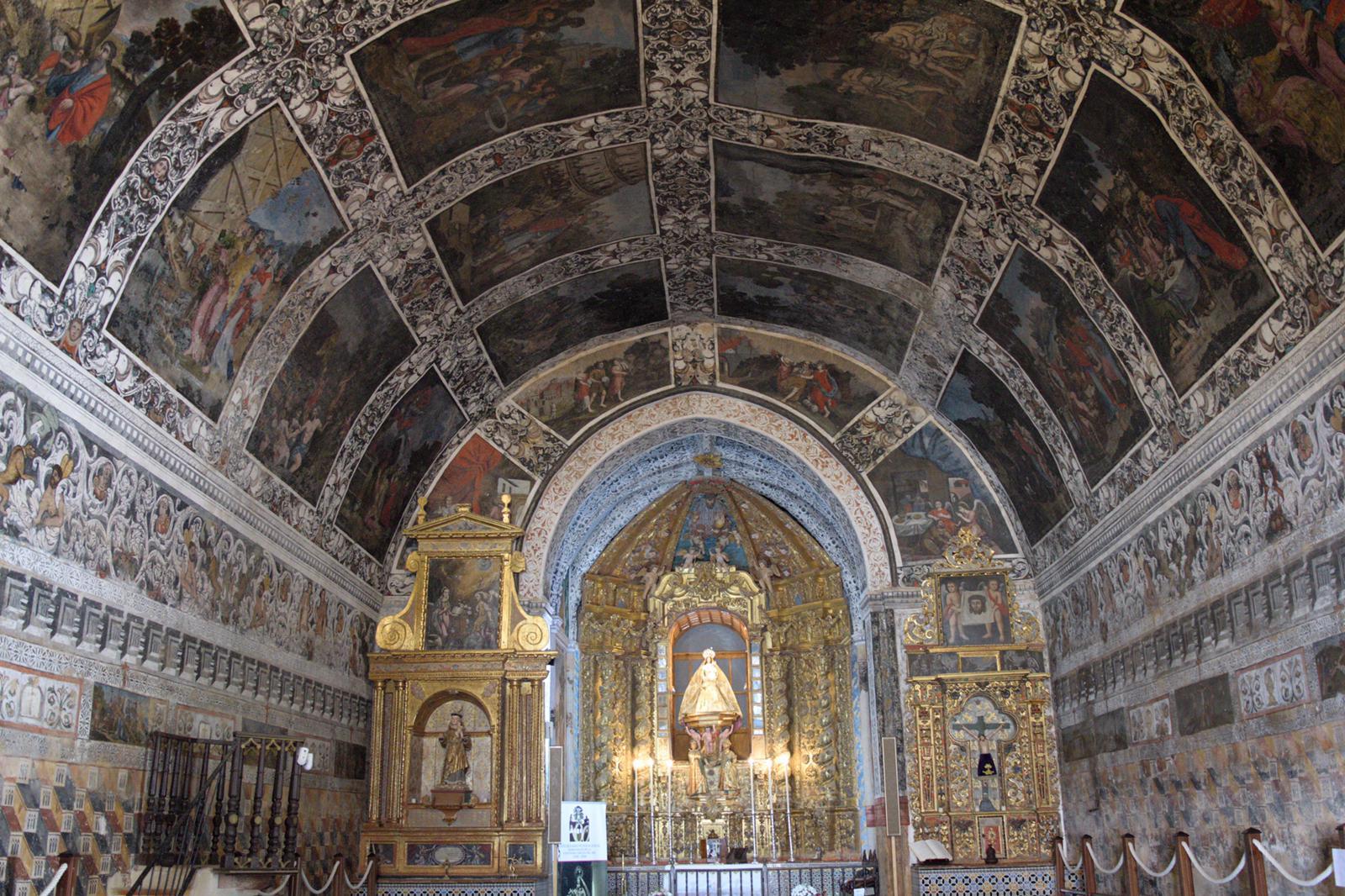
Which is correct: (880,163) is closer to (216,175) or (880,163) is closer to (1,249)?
(216,175)

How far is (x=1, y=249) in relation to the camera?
9.14 metres

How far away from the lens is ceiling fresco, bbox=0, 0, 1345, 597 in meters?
9.95

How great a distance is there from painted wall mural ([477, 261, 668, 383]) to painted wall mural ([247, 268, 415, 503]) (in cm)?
182

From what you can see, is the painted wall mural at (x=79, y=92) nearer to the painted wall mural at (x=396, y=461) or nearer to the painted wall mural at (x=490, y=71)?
the painted wall mural at (x=490, y=71)

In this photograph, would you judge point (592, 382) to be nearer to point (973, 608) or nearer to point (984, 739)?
point (973, 608)

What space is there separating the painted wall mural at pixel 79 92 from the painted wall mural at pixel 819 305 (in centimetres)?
862

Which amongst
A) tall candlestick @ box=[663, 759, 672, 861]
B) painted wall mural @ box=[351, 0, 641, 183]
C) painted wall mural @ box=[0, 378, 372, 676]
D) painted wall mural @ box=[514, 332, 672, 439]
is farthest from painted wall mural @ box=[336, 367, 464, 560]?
tall candlestick @ box=[663, 759, 672, 861]

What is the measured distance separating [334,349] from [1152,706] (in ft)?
35.5

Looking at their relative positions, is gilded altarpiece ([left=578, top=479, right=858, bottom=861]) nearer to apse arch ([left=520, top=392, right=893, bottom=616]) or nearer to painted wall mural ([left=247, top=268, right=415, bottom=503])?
apse arch ([left=520, top=392, right=893, bottom=616])

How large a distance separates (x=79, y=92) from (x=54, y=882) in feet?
20.6

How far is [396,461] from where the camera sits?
57.4 ft

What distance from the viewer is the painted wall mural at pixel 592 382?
750 inches

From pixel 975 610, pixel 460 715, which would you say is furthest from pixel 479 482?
pixel 975 610

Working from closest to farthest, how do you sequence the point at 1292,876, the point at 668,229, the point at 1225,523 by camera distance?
1. the point at 1292,876
2. the point at 1225,523
3. the point at 668,229
